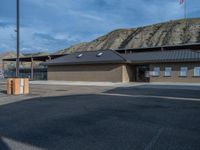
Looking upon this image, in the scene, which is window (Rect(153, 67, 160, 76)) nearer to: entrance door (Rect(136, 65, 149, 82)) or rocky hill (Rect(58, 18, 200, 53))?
entrance door (Rect(136, 65, 149, 82))

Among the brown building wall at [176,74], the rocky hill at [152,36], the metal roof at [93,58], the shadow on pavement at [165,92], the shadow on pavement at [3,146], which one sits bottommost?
the shadow on pavement at [3,146]

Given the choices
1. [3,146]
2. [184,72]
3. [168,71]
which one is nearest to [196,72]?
[184,72]

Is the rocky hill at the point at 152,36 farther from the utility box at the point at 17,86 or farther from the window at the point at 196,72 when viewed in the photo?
the utility box at the point at 17,86

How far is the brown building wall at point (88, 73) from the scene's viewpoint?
33250 mm

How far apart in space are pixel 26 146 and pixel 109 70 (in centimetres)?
2908

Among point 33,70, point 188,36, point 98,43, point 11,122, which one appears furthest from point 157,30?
point 11,122

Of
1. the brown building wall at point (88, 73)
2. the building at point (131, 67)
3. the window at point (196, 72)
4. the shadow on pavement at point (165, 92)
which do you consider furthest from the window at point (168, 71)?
the shadow on pavement at point (165, 92)

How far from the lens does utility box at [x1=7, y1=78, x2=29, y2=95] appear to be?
1656cm

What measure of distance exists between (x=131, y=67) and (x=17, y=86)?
2190 centimetres

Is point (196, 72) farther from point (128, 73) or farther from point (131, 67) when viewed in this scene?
point (131, 67)

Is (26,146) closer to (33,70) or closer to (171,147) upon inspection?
(171,147)

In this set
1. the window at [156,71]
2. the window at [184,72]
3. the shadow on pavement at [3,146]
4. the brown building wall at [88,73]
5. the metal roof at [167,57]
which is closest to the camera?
the shadow on pavement at [3,146]

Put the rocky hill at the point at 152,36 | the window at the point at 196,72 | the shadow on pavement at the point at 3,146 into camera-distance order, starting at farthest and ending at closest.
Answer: the rocky hill at the point at 152,36, the window at the point at 196,72, the shadow on pavement at the point at 3,146

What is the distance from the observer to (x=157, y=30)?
89.0 meters
